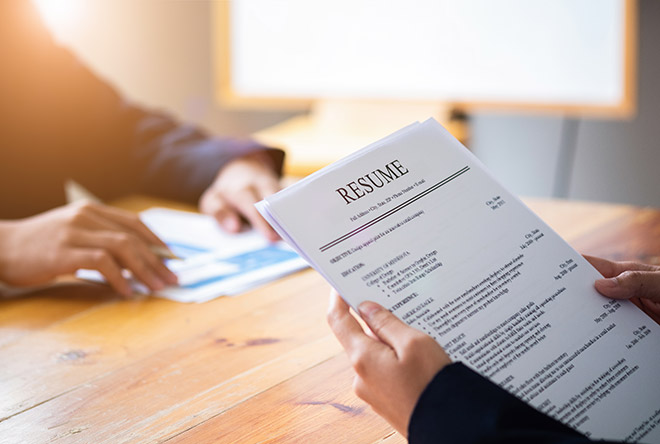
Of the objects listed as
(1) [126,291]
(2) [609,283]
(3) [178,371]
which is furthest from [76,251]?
(2) [609,283]

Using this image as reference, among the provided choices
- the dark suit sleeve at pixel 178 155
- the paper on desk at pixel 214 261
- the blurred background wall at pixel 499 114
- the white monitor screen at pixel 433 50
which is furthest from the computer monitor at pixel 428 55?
the paper on desk at pixel 214 261

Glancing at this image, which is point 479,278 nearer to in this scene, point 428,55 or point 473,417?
point 473,417

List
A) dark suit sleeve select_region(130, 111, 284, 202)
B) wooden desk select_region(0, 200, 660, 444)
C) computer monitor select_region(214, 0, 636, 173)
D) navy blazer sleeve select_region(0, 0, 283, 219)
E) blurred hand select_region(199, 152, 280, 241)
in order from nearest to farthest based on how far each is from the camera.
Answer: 1. wooden desk select_region(0, 200, 660, 444)
2. blurred hand select_region(199, 152, 280, 241)
3. dark suit sleeve select_region(130, 111, 284, 202)
4. navy blazer sleeve select_region(0, 0, 283, 219)
5. computer monitor select_region(214, 0, 636, 173)

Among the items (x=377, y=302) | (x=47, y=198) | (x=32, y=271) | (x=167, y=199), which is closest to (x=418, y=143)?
(x=377, y=302)

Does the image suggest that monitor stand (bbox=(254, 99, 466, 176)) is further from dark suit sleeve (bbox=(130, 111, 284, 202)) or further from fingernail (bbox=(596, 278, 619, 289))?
fingernail (bbox=(596, 278, 619, 289))

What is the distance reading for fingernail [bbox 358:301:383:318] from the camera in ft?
1.43

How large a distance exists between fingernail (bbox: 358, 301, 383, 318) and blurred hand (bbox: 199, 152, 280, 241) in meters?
0.50

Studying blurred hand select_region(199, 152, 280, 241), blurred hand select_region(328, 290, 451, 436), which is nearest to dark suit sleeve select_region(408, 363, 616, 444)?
blurred hand select_region(328, 290, 451, 436)

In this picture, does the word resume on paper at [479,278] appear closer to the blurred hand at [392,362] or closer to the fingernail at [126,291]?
the blurred hand at [392,362]

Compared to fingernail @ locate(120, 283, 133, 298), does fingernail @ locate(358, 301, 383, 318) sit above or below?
above

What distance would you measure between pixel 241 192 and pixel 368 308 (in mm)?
605

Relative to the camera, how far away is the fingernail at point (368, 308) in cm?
44

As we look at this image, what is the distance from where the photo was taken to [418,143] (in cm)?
55

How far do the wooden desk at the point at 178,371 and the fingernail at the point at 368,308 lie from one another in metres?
0.10
